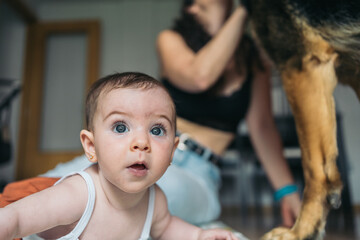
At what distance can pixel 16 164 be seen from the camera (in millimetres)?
4102

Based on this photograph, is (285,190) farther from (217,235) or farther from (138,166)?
(138,166)

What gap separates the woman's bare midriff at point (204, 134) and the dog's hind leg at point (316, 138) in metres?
0.43

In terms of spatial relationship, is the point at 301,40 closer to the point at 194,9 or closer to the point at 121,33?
the point at 194,9

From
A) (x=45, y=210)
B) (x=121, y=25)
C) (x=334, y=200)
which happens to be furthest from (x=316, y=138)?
(x=121, y=25)

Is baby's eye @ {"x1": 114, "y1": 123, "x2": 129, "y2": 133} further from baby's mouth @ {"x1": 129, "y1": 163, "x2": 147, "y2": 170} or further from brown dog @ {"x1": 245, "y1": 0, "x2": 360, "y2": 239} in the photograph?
brown dog @ {"x1": 245, "y1": 0, "x2": 360, "y2": 239}

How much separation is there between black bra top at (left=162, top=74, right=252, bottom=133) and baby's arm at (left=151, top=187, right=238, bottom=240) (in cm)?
53

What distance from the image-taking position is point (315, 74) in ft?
2.38

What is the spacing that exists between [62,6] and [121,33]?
2.90ft

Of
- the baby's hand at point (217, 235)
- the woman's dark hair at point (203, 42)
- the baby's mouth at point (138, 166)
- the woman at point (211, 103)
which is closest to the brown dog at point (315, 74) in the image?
the baby's hand at point (217, 235)

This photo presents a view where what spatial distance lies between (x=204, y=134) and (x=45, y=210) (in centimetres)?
72

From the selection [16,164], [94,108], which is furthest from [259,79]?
[16,164]

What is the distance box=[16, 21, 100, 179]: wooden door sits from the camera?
419 cm

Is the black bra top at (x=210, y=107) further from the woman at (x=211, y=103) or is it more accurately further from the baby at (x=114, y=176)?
the baby at (x=114, y=176)

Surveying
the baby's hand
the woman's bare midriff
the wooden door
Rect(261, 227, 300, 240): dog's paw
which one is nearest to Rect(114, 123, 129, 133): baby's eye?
the baby's hand
